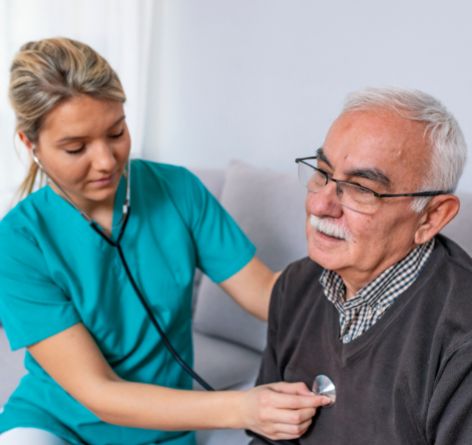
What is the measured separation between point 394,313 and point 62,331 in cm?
65

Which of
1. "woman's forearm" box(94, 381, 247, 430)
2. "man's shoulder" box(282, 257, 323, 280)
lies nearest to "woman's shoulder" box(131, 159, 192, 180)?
"man's shoulder" box(282, 257, 323, 280)

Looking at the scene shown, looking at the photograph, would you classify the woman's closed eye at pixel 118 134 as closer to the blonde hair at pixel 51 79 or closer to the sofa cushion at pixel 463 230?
the blonde hair at pixel 51 79

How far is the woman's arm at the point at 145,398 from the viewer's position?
122cm

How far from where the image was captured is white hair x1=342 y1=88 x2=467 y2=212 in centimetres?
108

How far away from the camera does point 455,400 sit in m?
1.01

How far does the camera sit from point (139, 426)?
1389mm

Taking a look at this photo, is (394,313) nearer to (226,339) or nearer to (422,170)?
(422,170)

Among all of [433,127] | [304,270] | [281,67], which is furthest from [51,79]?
[281,67]

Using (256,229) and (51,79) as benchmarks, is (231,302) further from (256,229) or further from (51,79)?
(51,79)

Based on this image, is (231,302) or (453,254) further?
(231,302)

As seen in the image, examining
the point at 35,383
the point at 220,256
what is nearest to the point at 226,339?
the point at 220,256

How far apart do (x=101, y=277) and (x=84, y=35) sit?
1524 millimetres

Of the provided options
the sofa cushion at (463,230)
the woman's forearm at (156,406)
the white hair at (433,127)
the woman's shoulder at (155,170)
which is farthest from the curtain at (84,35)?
the white hair at (433,127)

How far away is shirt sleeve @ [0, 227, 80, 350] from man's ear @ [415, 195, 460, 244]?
698 mm
